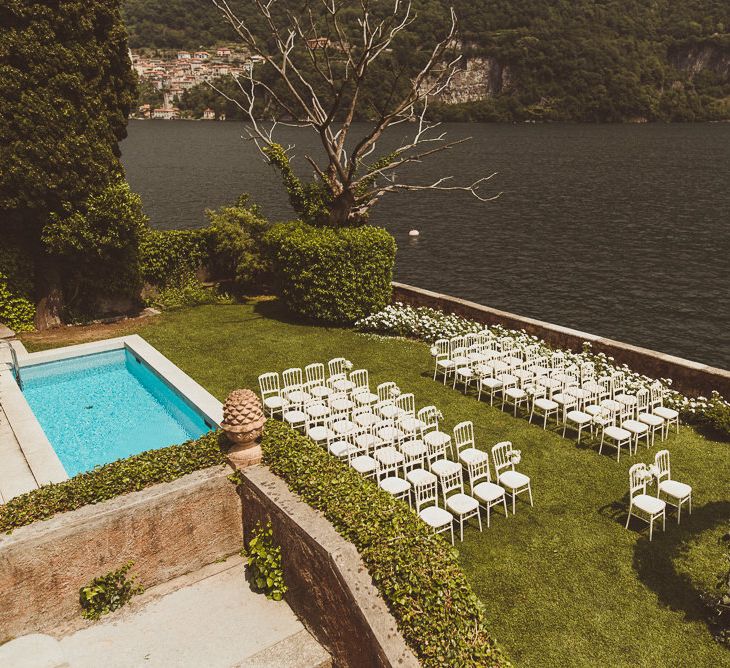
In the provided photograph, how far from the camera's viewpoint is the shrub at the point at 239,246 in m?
22.7

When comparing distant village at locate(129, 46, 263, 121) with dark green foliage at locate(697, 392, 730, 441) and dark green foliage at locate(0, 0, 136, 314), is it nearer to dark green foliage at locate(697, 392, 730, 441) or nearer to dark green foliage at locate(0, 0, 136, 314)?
dark green foliage at locate(0, 0, 136, 314)

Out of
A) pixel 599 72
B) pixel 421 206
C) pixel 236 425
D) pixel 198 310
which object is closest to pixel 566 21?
pixel 599 72

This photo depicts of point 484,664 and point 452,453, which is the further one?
point 452,453

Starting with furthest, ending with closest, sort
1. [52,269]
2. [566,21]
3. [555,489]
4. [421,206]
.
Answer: [566,21], [421,206], [52,269], [555,489]

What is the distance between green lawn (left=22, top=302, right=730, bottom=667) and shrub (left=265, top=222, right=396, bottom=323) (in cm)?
570

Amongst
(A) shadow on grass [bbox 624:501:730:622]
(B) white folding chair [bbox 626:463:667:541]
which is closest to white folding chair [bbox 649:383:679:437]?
(A) shadow on grass [bbox 624:501:730:622]

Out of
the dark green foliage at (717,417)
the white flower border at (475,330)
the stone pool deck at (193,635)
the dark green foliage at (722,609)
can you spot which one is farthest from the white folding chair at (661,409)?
the stone pool deck at (193,635)

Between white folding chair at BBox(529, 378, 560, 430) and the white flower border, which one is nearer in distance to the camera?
white folding chair at BBox(529, 378, 560, 430)

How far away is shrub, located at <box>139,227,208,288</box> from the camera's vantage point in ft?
71.9

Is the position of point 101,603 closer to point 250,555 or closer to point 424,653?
point 250,555

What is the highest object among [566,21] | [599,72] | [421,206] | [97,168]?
[566,21]

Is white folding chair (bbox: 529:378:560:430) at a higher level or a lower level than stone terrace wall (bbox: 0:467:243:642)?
lower

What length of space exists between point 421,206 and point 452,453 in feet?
155

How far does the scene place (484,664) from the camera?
223 inches
